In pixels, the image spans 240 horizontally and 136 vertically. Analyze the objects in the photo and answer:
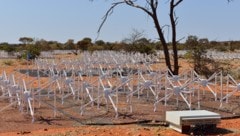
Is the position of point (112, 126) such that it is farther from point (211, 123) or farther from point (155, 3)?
point (155, 3)

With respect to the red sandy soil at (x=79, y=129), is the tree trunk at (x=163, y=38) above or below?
above

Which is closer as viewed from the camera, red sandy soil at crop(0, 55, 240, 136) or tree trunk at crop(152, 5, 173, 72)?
red sandy soil at crop(0, 55, 240, 136)

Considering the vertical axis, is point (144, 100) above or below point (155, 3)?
Result: below

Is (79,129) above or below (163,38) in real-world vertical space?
Result: below

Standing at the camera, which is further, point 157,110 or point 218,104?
point 218,104

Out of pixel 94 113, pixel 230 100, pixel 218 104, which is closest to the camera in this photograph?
pixel 94 113

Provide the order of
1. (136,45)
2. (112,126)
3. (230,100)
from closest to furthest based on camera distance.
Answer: (112,126)
(230,100)
(136,45)

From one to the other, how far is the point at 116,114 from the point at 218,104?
421 centimetres

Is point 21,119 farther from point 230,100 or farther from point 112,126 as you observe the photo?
point 230,100

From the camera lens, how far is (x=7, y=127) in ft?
35.0

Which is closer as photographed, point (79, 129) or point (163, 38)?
point (79, 129)

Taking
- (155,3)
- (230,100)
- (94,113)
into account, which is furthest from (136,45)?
(94,113)

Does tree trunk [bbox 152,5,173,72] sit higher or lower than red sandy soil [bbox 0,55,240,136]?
higher

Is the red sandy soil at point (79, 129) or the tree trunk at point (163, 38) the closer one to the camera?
the red sandy soil at point (79, 129)
